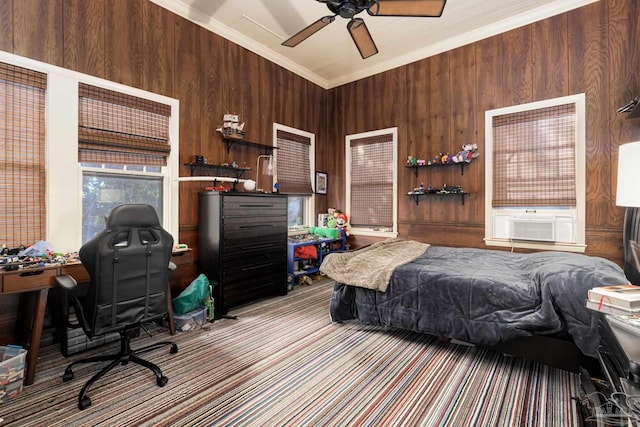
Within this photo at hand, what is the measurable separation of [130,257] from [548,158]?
14.4 ft

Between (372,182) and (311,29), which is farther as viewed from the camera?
(372,182)

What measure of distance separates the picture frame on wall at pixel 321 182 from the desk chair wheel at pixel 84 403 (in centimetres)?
404

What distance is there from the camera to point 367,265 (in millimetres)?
2848

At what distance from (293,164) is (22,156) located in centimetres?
319

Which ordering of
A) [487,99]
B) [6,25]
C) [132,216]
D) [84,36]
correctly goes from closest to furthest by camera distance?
[132,216]
[6,25]
[84,36]
[487,99]

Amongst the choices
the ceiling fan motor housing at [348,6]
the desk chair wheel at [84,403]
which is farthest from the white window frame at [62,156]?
the ceiling fan motor housing at [348,6]

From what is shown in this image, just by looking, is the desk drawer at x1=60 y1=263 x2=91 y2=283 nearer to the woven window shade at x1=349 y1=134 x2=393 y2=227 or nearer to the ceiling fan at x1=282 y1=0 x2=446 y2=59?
the ceiling fan at x1=282 y1=0 x2=446 y2=59

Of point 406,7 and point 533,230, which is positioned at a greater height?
point 406,7

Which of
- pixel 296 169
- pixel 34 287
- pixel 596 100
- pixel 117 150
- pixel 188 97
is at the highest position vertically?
pixel 188 97

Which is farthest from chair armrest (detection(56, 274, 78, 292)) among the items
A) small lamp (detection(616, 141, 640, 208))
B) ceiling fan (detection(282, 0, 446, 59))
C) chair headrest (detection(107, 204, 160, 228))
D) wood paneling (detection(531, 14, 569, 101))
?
wood paneling (detection(531, 14, 569, 101))

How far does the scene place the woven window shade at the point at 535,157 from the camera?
3375mm

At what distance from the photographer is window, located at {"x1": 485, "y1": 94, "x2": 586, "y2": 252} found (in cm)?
333

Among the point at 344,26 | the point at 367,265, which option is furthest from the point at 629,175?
the point at 344,26

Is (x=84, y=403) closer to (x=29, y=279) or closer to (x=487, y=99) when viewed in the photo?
(x=29, y=279)
